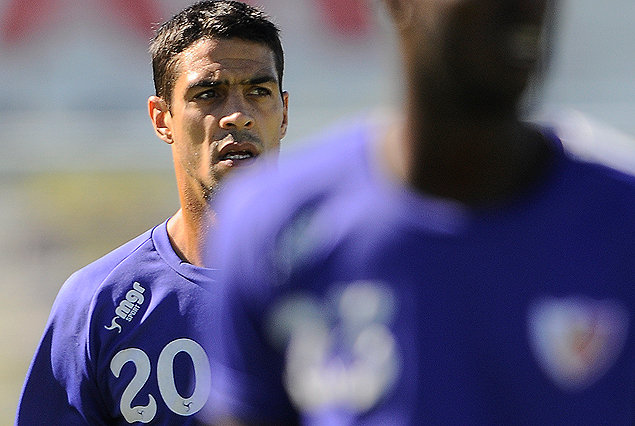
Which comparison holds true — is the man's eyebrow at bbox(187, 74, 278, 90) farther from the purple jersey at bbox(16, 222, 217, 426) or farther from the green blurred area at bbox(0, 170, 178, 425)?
the green blurred area at bbox(0, 170, 178, 425)

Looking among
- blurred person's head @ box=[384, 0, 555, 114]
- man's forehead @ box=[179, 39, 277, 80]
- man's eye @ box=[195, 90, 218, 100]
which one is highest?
blurred person's head @ box=[384, 0, 555, 114]

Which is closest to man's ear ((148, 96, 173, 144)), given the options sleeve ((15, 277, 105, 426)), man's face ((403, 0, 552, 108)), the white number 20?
A: sleeve ((15, 277, 105, 426))

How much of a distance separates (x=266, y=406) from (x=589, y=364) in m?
0.44

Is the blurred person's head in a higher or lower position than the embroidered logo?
higher

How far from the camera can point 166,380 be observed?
2.51 metres

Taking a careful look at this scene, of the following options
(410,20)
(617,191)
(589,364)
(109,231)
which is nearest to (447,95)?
(410,20)

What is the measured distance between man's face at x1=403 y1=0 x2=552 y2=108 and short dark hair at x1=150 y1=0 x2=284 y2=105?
1712mm

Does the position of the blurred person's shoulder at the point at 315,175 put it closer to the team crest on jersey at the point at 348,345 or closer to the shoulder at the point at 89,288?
the team crest on jersey at the point at 348,345

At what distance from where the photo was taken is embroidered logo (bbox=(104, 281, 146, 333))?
255cm

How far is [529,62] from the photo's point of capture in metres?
1.15

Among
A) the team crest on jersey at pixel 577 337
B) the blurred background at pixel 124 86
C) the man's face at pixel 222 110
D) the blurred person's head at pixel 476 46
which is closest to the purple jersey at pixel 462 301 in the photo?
the team crest on jersey at pixel 577 337

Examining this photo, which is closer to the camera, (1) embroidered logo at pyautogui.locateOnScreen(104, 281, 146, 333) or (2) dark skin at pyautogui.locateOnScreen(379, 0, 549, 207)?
(2) dark skin at pyautogui.locateOnScreen(379, 0, 549, 207)

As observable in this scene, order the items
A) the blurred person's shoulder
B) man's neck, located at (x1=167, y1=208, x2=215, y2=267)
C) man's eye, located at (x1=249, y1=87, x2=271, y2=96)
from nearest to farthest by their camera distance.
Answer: the blurred person's shoulder → man's neck, located at (x1=167, y1=208, x2=215, y2=267) → man's eye, located at (x1=249, y1=87, x2=271, y2=96)

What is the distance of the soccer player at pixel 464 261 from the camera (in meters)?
1.16
